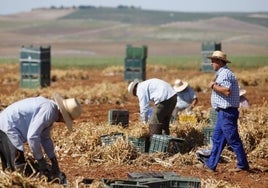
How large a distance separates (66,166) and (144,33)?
152444mm

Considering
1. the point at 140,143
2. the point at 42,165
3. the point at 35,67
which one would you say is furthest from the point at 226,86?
the point at 35,67

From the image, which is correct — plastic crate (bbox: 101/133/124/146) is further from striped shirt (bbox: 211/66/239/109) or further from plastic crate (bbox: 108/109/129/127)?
striped shirt (bbox: 211/66/239/109)

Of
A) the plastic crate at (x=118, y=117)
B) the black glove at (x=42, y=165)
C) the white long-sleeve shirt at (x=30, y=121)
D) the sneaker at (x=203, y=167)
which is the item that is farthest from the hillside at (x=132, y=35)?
the white long-sleeve shirt at (x=30, y=121)

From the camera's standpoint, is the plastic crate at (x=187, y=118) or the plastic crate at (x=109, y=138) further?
the plastic crate at (x=187, y=118)

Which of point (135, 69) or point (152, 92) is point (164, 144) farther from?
point (135, 69)

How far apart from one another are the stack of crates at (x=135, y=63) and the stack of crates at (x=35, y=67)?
4830 millimetres

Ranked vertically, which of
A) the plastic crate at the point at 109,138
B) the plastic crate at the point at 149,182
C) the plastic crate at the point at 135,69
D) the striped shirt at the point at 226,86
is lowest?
the plastic crate at the point at 135,69

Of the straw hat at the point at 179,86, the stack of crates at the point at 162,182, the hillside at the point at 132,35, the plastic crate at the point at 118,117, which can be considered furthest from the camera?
the hillside at the point at 132,35

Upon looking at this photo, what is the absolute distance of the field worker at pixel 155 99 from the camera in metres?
12.6

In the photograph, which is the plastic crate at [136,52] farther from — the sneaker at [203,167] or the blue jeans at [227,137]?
the blue jeans at [227,137]

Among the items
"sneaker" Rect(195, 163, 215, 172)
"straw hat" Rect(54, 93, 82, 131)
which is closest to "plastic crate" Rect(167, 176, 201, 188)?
"straw hat" Rect(54, 93, 82, 131)

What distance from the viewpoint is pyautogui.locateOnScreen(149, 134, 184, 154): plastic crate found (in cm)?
1227

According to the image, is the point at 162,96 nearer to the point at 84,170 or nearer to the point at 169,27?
the point at 84,170

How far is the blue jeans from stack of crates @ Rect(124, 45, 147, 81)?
2043cm
